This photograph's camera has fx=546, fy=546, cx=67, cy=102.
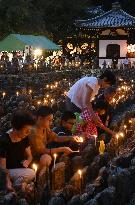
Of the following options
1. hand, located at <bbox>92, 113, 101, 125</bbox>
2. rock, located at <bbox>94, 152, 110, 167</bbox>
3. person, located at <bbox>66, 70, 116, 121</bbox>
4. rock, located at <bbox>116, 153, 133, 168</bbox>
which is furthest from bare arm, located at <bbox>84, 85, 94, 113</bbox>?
rock, located at <bbox>116, 153, 133, 168</bbox>

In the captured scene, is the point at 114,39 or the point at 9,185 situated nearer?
the point at 9,185

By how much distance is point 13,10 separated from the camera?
2491cm

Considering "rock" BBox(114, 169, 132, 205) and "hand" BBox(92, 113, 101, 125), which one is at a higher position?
"hand" BBox(92, 113, 101, 125)

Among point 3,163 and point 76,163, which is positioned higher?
point 3,163

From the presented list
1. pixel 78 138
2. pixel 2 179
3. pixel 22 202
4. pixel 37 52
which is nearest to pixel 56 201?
pixel 22 202

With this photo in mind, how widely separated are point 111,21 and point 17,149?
28168 mm

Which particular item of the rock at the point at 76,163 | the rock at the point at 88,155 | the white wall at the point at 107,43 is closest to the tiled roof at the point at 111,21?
the white wall at the point at 107,43

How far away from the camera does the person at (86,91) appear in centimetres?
771

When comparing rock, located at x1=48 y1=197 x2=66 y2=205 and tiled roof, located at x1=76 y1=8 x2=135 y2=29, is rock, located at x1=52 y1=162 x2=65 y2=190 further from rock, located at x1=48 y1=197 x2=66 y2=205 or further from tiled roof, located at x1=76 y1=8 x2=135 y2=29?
tiled roof, located at x1=76 y1=8 x2=135 y2=29

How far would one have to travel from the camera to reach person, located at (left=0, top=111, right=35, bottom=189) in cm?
586

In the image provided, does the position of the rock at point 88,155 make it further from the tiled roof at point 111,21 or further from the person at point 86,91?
the tiled roof at point 111,21

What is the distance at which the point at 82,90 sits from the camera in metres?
8.34

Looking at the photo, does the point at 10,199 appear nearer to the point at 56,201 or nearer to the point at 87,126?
the point at 56,201

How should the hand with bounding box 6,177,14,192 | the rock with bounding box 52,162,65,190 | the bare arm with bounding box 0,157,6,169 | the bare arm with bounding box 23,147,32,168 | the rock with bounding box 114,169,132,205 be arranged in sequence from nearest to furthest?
the rock with bounding box 114,169,132,205
the hand with bounding box 6,177,14,192
the bare arm with bounding box 0,157,6,169
the rock with bounding box 52,162,65,190
the bare arm with bounding box 23,147,32,168
